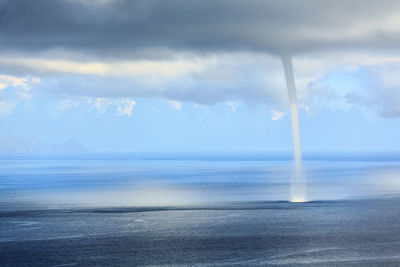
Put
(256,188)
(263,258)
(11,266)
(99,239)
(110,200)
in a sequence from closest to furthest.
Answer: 1. (11,266)
2. (263,258)
3. (99,239)
4. (110,200)
5. (256,188)

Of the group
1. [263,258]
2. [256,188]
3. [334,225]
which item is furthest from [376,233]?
[256,188]

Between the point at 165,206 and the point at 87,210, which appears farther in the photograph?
the point at 165,206

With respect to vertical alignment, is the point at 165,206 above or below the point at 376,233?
above

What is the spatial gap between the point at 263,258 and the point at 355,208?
47.9 m

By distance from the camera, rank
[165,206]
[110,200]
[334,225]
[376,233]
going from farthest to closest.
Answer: [110,200], [165,206], [334,225], [376,233]

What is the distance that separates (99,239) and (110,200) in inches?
2011

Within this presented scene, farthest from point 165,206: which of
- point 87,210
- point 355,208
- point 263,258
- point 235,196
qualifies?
point 263,258

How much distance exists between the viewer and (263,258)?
5800 centimetres

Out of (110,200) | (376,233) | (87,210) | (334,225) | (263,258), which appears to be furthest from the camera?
(110,200)

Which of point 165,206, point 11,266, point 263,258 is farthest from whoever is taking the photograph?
point 165,206

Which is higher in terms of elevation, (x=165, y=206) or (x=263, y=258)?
(x=165, y=206)

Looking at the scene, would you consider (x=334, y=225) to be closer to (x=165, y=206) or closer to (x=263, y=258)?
(x=263, y=258)

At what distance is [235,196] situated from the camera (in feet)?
413

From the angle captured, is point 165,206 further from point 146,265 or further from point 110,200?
point 146,265
